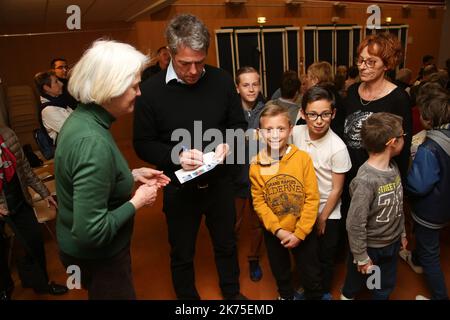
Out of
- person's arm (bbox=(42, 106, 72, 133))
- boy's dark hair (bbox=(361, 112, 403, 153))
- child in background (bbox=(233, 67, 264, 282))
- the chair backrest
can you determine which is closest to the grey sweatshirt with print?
boy's dark hair (bbox=(361, 112, 403, 153))

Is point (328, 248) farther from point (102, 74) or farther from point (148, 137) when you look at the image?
point (102, 74)

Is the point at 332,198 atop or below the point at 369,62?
below

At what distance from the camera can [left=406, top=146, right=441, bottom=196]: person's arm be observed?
71.9 inches

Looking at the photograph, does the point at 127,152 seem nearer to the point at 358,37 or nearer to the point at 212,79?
the point at 212,79

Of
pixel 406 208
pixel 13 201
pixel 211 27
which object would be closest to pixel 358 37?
pixel 211 27

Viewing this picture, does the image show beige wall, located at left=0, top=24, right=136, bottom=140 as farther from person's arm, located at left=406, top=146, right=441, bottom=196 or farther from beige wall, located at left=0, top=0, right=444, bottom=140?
person's arm, located at left=406, top=146, right=441, bottom=196

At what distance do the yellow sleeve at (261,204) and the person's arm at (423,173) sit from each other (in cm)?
82

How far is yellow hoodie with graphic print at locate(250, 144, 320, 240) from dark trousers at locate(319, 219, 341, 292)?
216 millimetres

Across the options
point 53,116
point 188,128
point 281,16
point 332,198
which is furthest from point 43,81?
point 281,16

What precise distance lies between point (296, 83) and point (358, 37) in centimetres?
660

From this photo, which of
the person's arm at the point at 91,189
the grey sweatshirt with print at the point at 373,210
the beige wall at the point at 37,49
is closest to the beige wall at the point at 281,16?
the beige wall at the point at 37,49

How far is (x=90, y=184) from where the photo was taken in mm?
1073

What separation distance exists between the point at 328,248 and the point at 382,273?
319 millimetres

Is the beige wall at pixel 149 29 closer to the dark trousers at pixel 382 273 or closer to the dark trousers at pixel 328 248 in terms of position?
the dark trousers at pixel 328 248
